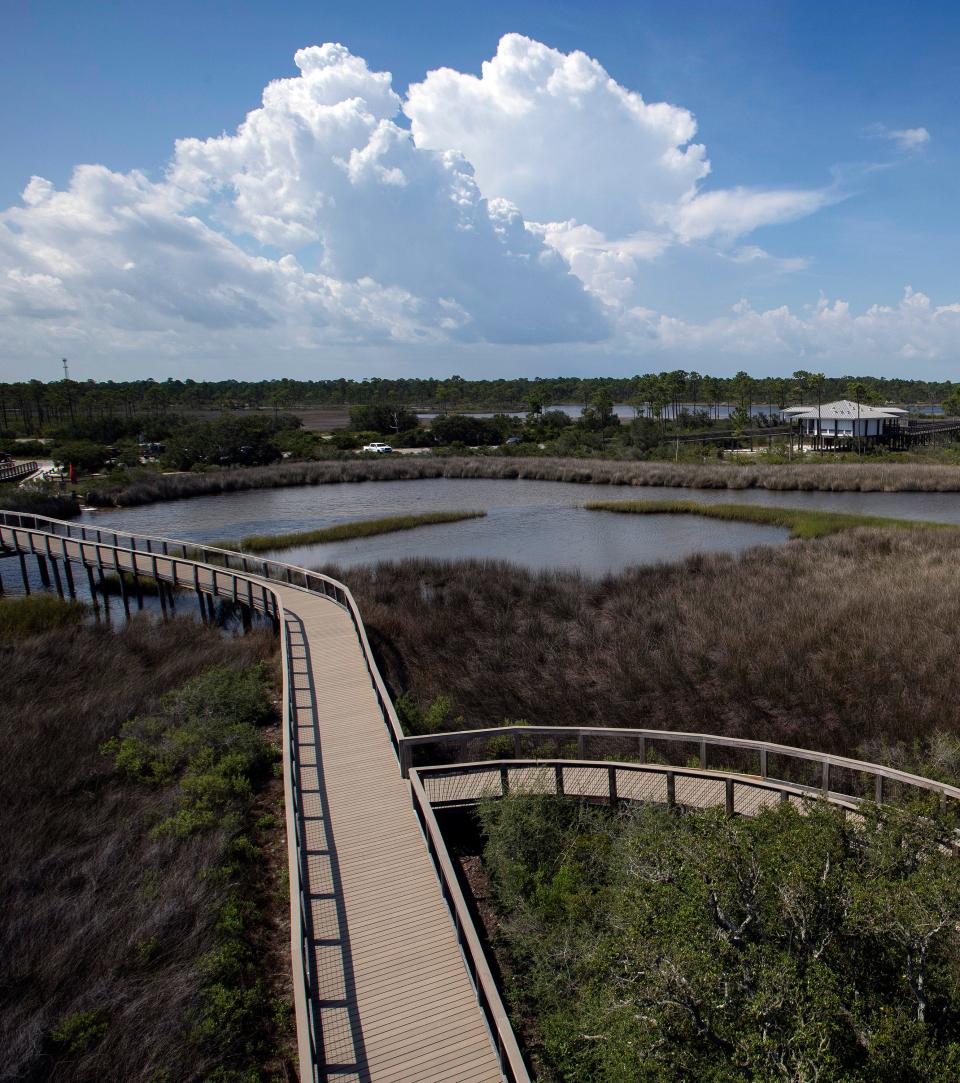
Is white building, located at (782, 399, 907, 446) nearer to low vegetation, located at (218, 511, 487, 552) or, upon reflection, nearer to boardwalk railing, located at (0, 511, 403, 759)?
low vegetation, located at (218, 511, 487, 552)

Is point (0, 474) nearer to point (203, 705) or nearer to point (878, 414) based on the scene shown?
point (203, 705)

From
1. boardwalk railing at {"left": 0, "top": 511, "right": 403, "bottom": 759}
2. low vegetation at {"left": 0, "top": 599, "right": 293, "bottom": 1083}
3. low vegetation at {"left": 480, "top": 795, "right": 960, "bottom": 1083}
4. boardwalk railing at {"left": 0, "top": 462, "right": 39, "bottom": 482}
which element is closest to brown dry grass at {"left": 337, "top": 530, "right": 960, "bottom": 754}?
boardwalk railing at {"left": 0, "top": 511, "right": 403, "bottom": 759}

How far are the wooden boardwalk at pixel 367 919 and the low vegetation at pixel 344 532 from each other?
2046cm

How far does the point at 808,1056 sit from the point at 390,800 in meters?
7.08

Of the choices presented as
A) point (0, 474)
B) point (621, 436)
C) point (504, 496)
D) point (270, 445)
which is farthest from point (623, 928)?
point (621, 436)

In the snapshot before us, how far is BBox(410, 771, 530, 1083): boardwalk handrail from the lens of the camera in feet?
20.2

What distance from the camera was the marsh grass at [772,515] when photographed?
32844 mm

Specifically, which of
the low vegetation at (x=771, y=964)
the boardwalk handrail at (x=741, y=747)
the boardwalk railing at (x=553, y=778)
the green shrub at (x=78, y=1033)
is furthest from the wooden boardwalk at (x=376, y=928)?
the green shrub at (x=78, y=1033)

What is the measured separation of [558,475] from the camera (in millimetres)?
56750

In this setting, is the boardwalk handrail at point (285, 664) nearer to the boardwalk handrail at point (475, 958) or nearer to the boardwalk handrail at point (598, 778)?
the boardwalk handrail at point (475, 958)

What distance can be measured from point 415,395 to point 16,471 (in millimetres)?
137373

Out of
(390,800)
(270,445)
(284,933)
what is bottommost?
(284,933)

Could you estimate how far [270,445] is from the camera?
69625 mm

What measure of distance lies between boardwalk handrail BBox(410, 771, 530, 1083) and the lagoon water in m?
19.0
